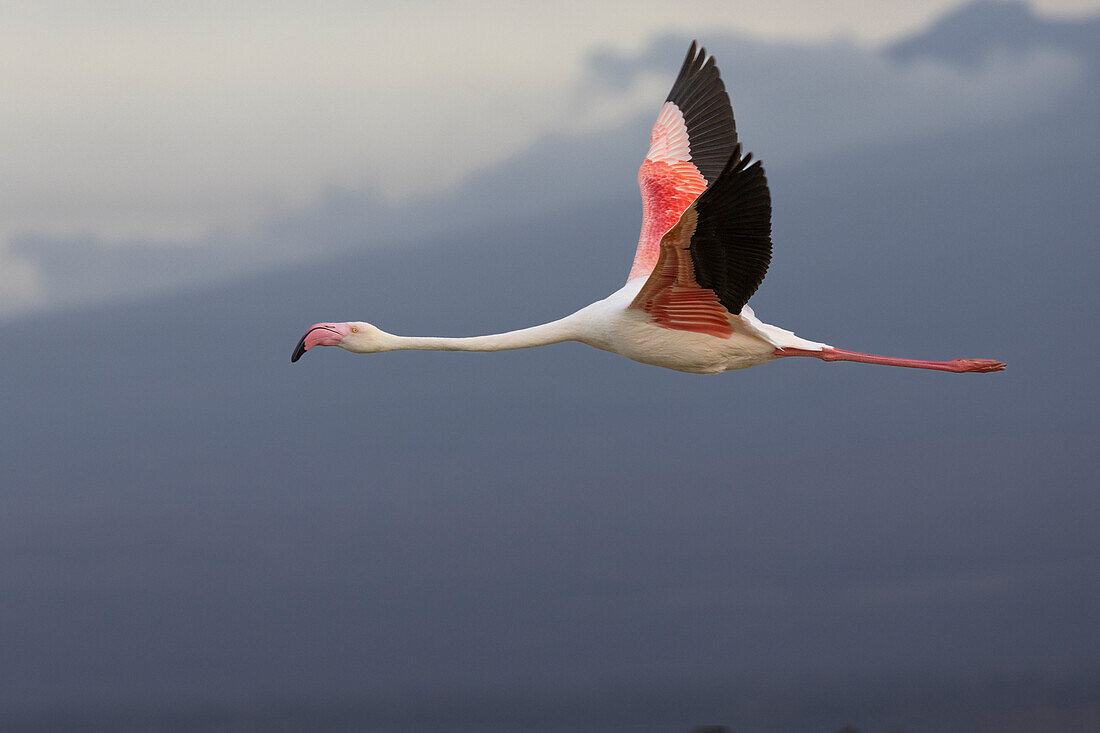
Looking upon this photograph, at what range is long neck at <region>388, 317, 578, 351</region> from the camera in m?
11.2

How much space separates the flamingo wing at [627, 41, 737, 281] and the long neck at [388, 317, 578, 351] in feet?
5.20

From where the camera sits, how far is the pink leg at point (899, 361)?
11445mm

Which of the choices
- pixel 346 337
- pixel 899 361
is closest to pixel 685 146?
pixel 899 361

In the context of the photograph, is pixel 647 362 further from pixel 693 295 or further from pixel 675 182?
pixel 675 182

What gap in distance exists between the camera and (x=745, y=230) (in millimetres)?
9359

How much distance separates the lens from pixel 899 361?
11.8 meters

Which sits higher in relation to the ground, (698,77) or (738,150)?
(698,77)

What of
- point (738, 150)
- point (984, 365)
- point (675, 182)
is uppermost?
point (675, 182)

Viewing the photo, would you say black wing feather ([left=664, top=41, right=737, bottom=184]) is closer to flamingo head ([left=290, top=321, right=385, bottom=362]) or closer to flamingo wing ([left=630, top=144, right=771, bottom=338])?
flamingo wing ([left=630, top=144, right=771, bottom=338])

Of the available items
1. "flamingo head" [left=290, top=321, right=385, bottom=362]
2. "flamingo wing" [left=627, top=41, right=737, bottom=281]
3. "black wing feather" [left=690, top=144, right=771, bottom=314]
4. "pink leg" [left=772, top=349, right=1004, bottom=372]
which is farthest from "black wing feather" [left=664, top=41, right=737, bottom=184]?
"flamingo head" [left=290, top=321, right=385, bottom=362]

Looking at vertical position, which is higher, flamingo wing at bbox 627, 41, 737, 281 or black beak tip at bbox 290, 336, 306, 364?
flamingo wing at bbox 627, 41, 737, 281

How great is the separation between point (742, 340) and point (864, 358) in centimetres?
132

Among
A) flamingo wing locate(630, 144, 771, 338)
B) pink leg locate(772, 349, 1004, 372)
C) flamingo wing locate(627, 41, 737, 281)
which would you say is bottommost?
pink leg locate(772, 349, 1004, 372)

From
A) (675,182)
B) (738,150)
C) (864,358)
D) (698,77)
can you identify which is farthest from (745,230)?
(698,77)
